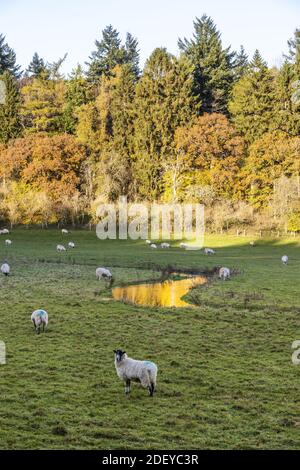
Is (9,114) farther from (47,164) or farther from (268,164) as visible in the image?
(268,164)

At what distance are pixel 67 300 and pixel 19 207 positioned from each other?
171ft

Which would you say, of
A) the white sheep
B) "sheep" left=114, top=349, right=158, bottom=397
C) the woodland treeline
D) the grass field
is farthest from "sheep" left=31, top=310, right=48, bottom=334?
the woodland treeline

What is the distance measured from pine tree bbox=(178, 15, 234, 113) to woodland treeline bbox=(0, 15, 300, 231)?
0.26 metres

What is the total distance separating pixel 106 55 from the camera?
10475 cm

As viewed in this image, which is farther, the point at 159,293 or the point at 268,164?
the point at 268,164

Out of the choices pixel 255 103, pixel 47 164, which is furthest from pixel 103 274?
pixel 255 103

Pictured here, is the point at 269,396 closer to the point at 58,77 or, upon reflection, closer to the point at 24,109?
the point at 24,109

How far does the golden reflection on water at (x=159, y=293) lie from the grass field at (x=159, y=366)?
3.53 ft

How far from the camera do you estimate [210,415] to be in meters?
11.5

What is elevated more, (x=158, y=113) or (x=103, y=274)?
(x=158, y=113)

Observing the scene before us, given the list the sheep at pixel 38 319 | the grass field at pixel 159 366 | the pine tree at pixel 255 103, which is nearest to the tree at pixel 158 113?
the pine tree at pixel 255 103

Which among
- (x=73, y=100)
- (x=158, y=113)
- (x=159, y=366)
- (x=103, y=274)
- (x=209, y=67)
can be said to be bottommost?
(x=159, y=366)

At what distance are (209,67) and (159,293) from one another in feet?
240

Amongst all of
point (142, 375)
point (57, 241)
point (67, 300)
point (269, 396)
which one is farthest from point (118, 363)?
point (57, 241)
